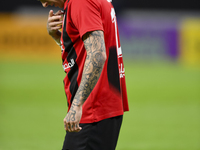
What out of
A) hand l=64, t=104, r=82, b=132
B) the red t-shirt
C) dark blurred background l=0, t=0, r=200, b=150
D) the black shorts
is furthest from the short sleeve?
dark blurred background l=0, t=0, r=200, b=150

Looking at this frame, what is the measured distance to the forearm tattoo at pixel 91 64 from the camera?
2266 millimetres

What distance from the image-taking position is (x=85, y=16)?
2270 mm

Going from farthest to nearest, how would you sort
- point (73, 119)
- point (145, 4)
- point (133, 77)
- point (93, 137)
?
point (145, 4)
point (133, 77)
point (93, 137)
point (73, 119)

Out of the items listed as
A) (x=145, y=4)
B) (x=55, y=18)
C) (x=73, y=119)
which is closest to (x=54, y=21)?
(x=55, y=18)

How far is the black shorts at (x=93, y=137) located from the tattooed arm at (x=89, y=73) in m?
0.13

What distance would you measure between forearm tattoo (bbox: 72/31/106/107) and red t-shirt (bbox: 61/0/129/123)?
6 centimetres

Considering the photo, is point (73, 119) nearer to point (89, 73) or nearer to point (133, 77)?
point (89, 73)

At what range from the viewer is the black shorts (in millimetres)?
2395

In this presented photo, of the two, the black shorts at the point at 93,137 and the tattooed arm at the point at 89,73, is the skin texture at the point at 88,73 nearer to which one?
the tattooed arm at the point at 89,73

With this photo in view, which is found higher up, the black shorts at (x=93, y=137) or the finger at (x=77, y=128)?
the finger at (x=77, y=128)

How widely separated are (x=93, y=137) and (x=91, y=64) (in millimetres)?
498

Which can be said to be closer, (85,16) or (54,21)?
(85,16)

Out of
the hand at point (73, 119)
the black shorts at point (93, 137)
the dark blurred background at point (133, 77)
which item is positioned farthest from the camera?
the dark blurred background at point (133, 77)

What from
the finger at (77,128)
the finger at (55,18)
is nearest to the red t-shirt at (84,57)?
the finger at (77,128)
